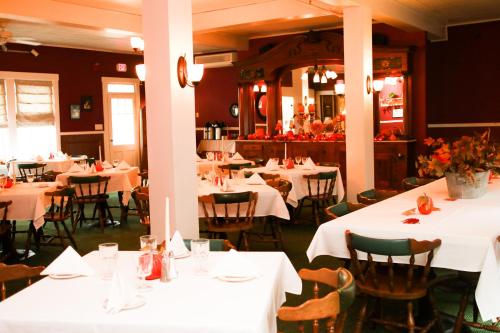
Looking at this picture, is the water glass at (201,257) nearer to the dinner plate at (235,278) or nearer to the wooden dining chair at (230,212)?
the dinner plate at (235,278)

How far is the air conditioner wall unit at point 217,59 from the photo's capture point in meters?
14.3

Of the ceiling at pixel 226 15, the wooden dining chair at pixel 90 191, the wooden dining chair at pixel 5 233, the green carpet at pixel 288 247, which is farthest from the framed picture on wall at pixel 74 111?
the wooden dining chair at pixel 5 233

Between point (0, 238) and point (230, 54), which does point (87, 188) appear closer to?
point (0, 238)

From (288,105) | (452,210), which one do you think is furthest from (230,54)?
(452,210)

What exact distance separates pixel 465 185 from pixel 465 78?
7.96 meters

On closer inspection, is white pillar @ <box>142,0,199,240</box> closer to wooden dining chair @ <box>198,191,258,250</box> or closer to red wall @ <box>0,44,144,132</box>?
wooden dining chair @ <box>198,191,258,250</box>

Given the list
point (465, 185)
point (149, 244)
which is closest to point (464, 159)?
point (465, 185)

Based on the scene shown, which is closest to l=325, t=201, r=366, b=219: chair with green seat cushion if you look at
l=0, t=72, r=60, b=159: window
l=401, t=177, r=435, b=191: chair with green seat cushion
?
l=401, t=177, r=435, b=191: chair with green seat cushion

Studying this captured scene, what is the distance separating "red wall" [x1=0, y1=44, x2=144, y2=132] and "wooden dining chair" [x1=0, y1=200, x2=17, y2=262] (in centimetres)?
708

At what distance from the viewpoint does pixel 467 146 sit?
15.9ft

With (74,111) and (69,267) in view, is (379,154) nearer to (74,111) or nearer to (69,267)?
(74,111)

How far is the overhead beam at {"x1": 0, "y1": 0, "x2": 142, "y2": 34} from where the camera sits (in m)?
8.23

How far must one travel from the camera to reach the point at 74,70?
14.2 m

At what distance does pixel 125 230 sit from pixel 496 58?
8262 millimetres
